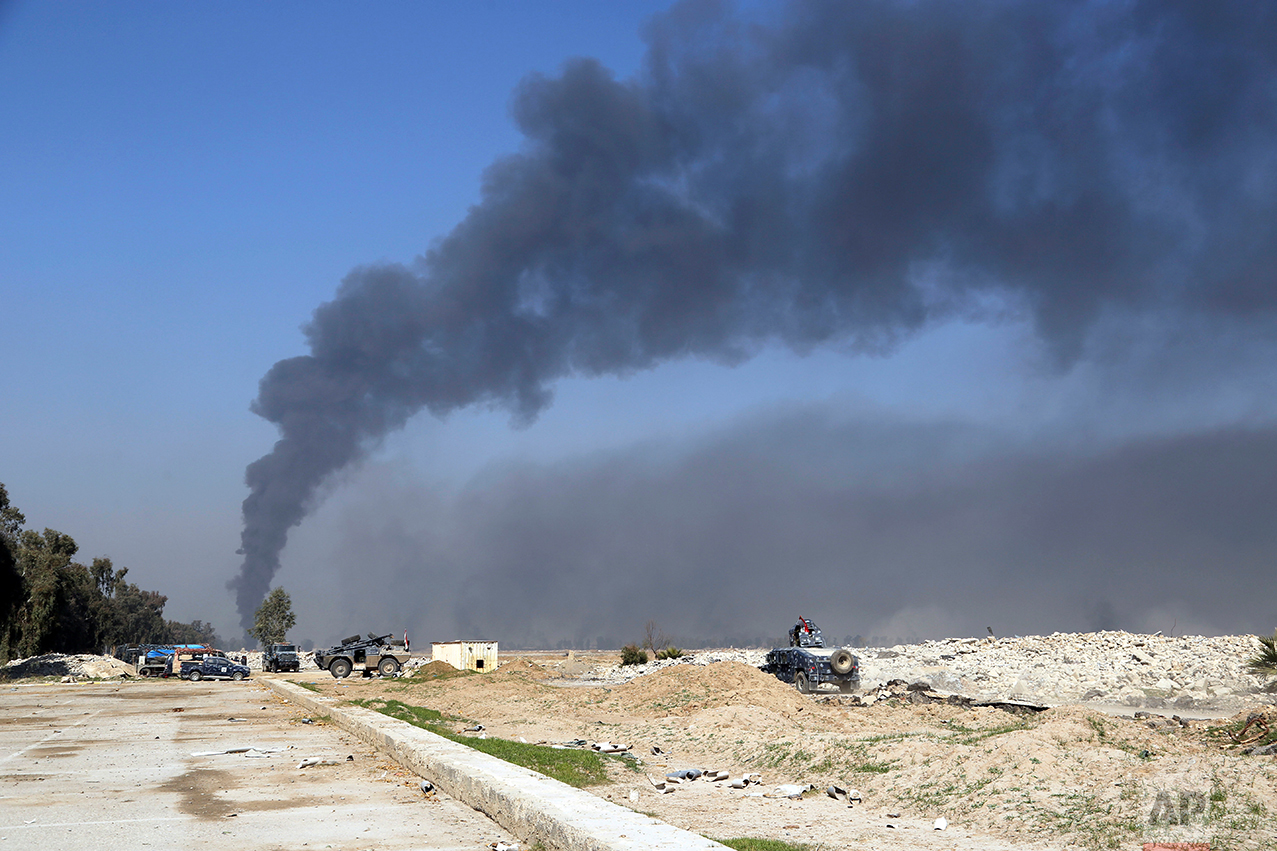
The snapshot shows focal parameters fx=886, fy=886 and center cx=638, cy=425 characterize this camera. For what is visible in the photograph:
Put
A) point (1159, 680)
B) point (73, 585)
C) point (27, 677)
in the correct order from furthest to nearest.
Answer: point (73, 585) → point (27, 677) → point (1159, 680)

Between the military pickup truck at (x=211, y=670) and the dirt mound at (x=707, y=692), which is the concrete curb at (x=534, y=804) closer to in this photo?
the dirt mound at (x=707, y=692)

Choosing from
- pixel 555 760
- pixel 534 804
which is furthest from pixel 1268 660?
pixel 534 804

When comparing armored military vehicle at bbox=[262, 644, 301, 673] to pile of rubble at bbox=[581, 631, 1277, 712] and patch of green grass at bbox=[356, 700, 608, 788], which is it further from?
patch of green grass at bbox=[356, 700, 608, 788]

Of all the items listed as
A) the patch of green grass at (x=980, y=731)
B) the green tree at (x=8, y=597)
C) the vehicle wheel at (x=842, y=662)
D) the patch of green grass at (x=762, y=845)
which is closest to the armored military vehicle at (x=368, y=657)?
the green tree at (x=8, y=597)

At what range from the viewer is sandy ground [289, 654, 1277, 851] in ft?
29.6

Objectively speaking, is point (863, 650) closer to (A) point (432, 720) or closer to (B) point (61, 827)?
(A) point (432, 720)

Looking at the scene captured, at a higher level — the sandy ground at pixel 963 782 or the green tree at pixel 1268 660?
the green tree at pixel 1268 660

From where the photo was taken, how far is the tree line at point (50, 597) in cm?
6028

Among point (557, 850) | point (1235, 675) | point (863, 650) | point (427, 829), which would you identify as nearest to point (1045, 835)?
point (557, 850)

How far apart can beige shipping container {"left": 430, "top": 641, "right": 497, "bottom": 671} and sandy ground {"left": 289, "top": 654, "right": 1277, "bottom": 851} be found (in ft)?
108

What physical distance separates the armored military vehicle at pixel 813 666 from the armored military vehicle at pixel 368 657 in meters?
26.1

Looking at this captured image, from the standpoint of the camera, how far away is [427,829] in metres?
7.95

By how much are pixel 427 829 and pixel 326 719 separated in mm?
13550

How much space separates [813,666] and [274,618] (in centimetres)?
10592
